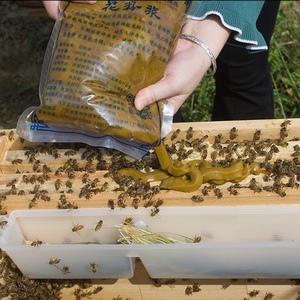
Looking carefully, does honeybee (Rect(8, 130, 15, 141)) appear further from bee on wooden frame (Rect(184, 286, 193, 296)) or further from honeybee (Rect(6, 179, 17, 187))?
bee on wooden frame (Rect(184, 286, 193, 296))

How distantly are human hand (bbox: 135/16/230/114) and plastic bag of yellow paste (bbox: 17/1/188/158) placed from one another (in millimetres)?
74

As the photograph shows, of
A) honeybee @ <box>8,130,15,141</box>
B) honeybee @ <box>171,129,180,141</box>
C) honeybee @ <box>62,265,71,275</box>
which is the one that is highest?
honeybee @ <box>171,129,180,141</box>

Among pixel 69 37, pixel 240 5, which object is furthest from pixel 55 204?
pixel 240 5

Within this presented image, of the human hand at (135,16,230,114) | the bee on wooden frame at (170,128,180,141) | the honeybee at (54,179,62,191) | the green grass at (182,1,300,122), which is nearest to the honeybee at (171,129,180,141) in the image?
the bee on wooden frame at (170,128,180,141)

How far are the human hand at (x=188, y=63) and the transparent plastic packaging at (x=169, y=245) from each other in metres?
0.69

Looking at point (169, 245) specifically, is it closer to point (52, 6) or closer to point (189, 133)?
point (189, 133)

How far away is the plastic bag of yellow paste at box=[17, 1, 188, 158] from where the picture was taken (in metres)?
2.73

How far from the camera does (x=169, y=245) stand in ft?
8.75

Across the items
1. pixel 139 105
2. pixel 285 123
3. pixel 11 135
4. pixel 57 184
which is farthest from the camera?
pixel 11 135

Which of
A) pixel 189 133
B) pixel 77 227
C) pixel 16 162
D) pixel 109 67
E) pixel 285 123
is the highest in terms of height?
pixel 109 67

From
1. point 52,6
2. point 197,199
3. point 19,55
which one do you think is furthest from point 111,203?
point 19,55

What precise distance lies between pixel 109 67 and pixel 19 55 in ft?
14.5

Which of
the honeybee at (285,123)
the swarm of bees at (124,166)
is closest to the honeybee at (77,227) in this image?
the swarm of bees at (124,166)

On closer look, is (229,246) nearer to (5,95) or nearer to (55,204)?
(55,204)
